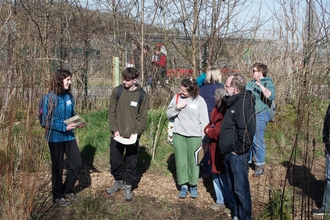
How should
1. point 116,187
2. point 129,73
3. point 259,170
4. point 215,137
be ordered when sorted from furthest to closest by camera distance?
point 259,170, point 116,187, point 129,73, point 215,137

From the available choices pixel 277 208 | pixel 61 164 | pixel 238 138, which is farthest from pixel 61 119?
pixel 277 208

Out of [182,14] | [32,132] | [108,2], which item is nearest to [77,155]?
[32,132]

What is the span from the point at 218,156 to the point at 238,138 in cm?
72

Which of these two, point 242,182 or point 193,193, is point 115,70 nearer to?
point 193,193

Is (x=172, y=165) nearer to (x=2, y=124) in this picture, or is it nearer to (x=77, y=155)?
(x=77, y=155)

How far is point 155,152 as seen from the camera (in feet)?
22.5

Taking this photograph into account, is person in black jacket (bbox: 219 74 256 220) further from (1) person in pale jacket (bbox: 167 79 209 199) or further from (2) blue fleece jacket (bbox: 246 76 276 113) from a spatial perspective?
(2) blue fleece jacket (bbox: 246 76 276 113)

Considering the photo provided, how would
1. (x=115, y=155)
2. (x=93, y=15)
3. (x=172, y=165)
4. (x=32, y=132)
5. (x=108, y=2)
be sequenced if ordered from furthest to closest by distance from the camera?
(x=93, y=15), (x=108, y=2), (x=172, y=165), (x=115, y=155), (x=32, y=132)

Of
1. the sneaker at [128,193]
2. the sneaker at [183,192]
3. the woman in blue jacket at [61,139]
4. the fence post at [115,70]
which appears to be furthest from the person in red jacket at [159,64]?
the woman in blue jacket at [61,139]

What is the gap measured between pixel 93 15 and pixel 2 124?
6.09 metres

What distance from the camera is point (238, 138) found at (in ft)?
13.0

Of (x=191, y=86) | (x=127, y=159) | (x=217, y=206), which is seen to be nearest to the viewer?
(x=217, y=206)

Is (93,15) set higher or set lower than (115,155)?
higher

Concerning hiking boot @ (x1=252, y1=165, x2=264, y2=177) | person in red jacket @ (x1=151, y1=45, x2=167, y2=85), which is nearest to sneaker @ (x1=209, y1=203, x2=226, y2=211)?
hiking boot @ (x1=252, y1=165, x2=264, y2=177)
